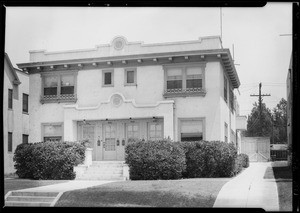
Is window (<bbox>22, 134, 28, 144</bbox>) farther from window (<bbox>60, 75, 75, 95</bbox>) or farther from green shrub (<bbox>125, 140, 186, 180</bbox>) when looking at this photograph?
green shrub (<bbox>125, 140, 186, 180</bbox>)

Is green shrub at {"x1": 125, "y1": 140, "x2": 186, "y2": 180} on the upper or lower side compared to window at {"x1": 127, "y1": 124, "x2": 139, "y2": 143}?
lower

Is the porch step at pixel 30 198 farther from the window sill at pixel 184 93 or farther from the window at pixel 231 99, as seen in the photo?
the window at pixel 231 99

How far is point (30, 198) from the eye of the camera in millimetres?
10508

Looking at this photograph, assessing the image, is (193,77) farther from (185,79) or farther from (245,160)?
(245,160)

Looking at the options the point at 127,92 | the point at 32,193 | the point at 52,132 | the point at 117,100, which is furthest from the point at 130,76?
the point at 32,193

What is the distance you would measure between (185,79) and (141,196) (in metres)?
4.00

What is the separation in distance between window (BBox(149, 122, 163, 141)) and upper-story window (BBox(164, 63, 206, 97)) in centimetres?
91

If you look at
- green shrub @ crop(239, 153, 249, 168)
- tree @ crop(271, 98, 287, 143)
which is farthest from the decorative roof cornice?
green shrub @ crop(239, 153, 249, 168)

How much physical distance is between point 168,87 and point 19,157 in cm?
426

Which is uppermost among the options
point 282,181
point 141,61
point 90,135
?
point 141,61

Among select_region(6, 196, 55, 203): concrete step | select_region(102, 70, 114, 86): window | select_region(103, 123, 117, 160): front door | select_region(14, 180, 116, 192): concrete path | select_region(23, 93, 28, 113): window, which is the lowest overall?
select_region(6, 196, 55, 203): concrete step

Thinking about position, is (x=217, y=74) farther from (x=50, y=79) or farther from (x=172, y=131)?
(x=50, y=79)

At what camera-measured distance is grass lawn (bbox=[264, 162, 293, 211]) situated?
9.05 m
